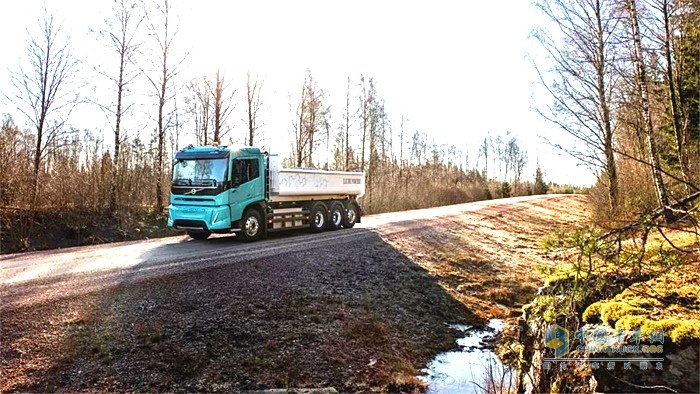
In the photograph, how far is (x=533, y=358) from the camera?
4512 millimetres

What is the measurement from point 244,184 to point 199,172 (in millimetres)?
1331

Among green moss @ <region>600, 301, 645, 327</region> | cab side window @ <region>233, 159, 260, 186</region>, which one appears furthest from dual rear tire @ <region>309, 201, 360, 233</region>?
green moss @ <region>600, 301, 645, 327</region>

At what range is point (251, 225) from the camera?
1314 cm

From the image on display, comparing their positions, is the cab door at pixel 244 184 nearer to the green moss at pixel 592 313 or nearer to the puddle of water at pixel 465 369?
the puddle of water at pixel 465 369

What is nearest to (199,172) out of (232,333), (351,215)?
(351,215)

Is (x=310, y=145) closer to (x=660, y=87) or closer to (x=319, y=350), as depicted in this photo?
(x=660, y=87)

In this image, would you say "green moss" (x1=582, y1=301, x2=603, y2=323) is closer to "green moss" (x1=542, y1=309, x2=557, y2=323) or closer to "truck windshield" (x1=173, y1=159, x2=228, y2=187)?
"green moss" (x1=542, y1=309, x2=557, y2=323)

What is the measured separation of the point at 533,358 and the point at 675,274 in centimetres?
158

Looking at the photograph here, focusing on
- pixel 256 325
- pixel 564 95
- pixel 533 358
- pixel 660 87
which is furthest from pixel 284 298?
pixel 564 95

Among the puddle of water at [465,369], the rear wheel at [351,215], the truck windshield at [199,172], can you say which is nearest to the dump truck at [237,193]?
the truck windshield at [199,172]

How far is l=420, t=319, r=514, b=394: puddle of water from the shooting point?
5.99 m

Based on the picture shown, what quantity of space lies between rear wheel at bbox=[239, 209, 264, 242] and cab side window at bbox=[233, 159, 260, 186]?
0.98m

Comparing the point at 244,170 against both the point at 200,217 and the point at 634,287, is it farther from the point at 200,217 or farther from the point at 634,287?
the point at 634,287

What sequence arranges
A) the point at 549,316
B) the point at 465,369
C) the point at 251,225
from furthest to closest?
the point at 251,225 < the point at 465,369 < the point at 549,316
